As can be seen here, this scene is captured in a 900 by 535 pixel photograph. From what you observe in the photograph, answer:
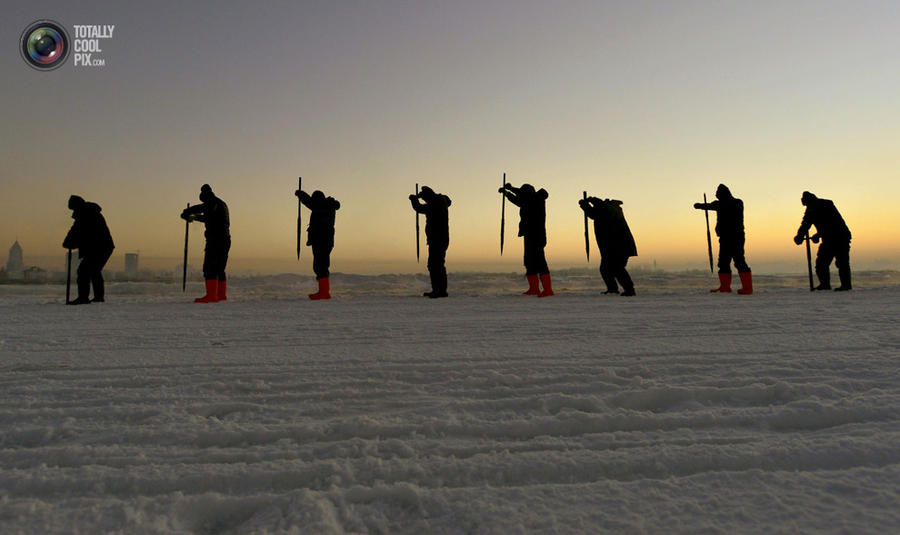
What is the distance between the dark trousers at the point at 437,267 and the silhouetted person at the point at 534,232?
1.72m

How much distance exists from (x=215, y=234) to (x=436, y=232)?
168 inches

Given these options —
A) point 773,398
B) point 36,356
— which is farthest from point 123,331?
point 773,398

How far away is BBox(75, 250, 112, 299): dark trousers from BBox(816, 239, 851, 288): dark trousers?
48.9 ft

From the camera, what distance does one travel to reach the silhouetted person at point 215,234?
339 inches

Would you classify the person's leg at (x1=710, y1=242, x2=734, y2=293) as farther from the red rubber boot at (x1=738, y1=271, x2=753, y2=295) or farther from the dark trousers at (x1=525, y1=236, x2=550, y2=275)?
the dark trousers at (x1=525, y1=236, x2=550, y2=275)

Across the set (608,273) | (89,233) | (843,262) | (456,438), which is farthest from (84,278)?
(843,262)

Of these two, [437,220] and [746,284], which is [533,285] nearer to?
[437,220]

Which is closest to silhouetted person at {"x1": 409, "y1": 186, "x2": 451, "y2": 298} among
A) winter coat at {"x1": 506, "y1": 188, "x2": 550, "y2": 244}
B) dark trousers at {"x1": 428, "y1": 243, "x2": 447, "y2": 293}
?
dark trousers at {"x1": 428, "y1": 243, "x2": 447, "y2": 293}

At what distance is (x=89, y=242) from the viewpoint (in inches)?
328

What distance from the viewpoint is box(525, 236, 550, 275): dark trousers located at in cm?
934

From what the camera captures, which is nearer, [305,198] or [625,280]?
[625,280]

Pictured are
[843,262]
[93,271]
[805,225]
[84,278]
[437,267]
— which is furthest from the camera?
[805,225]

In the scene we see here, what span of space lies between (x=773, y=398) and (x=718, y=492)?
100 cm

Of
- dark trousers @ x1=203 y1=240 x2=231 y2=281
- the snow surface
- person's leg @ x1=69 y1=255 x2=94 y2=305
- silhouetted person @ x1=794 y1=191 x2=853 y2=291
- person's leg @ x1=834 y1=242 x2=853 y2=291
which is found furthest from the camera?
silhouetted person @ x1=794 y1=191 x2=853 y2=291
